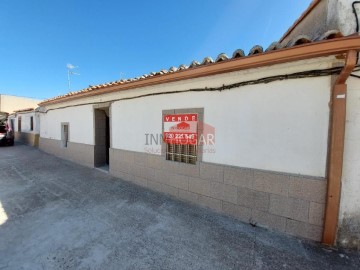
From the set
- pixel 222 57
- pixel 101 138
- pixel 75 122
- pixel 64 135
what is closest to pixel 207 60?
pixel 222 57

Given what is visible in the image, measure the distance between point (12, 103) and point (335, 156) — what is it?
3401 centimetres

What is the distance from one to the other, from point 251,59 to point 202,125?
157 cm

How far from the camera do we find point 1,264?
2229mm

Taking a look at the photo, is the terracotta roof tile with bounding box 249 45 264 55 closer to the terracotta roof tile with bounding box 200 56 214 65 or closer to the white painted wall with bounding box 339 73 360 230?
the terracotta roof tile with bounding box 200 56 214 65

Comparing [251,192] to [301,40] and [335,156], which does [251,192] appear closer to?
[335,156]

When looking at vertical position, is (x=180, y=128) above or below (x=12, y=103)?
below

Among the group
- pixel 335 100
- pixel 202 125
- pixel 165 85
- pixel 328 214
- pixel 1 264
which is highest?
pixel 165 85

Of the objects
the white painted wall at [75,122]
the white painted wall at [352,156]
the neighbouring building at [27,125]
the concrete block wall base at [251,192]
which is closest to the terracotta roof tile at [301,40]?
the white painted wall at [352,156]

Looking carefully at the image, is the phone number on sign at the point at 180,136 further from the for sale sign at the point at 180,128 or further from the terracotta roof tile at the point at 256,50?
the terracotta roof tile at the point at 256,50

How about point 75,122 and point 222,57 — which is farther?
point 75,122

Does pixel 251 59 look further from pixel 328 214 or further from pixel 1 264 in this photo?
pixel 1 264

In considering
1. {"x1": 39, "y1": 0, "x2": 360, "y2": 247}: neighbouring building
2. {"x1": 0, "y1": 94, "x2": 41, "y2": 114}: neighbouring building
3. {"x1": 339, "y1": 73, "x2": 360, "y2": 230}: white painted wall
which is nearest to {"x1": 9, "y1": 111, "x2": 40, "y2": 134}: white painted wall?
{"x1": 0, "y1": 94, "x2": 41, "y2": 114}: neighbouring building

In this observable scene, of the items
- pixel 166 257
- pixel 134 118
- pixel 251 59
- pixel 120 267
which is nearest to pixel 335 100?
pixel 251 59

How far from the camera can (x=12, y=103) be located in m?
24.7
